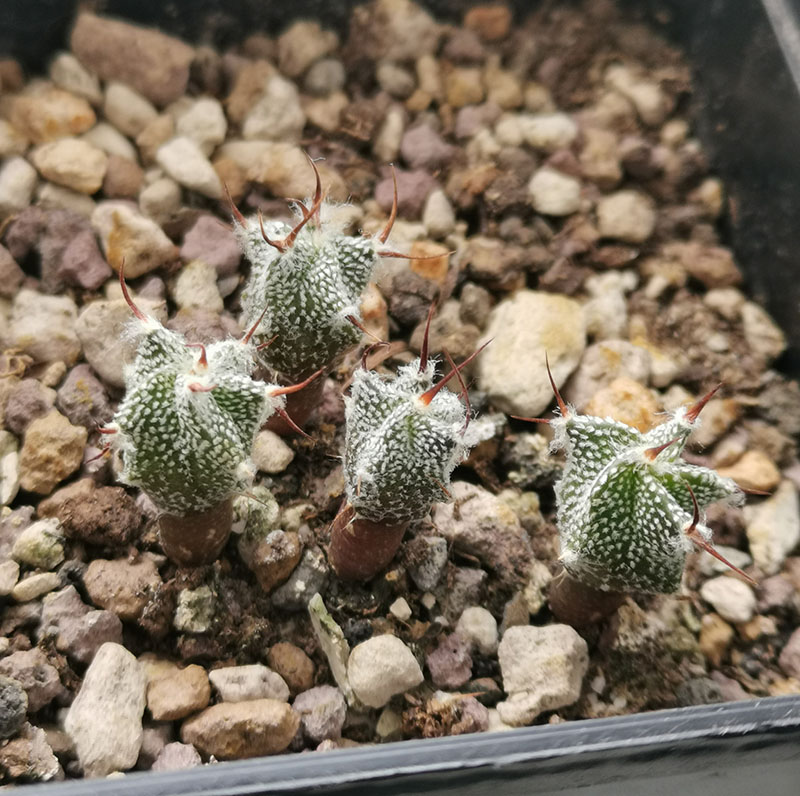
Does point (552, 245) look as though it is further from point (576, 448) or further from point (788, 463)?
point (576, 448)

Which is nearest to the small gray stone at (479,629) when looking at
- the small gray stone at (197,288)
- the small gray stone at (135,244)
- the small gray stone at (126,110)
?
the small gray stone at (197,288)

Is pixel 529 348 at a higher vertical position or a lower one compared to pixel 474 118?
lower

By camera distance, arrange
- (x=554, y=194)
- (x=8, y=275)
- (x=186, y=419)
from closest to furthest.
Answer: (x=186, y=419), (x=8, y=275), (x=554, y=194)

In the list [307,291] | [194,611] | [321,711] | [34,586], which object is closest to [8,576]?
[34,586]

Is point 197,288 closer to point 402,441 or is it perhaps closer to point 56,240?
point 56,240

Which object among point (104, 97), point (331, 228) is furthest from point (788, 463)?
point (104, 97)

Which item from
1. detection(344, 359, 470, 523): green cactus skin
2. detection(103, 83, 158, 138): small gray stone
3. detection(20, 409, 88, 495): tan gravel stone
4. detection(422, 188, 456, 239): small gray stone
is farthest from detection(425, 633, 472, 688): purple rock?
detection(103, 83, 158, 138): small gray stone

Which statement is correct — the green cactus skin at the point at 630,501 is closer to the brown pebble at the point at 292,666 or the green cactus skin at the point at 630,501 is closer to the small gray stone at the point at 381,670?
the small gray stone at the point at 381,670
